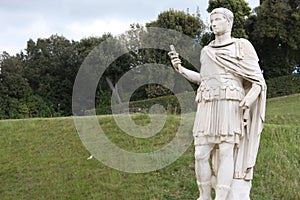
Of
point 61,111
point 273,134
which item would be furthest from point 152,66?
point 273,134

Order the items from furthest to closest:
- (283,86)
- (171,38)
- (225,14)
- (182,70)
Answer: (283,86) < (171,38) < (182,70) < (225,14)

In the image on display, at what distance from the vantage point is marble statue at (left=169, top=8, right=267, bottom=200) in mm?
4816

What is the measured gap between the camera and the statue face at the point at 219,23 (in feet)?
16.5

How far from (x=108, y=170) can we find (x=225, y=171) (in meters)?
6.94

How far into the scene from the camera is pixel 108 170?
11375 mm

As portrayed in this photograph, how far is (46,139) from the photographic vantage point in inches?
559

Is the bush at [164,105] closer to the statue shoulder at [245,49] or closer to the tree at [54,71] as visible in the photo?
the tree at [54,71]

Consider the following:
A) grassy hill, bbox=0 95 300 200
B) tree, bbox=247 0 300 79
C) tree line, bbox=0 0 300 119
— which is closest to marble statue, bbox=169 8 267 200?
grassy hill, bbox=0 95 300 200

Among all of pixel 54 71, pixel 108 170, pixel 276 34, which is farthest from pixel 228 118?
pixel 54 71

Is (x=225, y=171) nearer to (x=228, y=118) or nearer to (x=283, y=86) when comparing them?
(x=228, y=118)

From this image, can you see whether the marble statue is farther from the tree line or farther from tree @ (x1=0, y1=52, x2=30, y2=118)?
tree @ (x1=0, y1=52, x2=30, y2=118)

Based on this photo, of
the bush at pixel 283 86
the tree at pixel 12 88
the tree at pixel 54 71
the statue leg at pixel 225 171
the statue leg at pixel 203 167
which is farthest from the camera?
the tree at pixel 54 71

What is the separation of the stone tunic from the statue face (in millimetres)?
232

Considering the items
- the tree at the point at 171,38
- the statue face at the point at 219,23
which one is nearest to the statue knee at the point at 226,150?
the statue face at the point at 219,23
